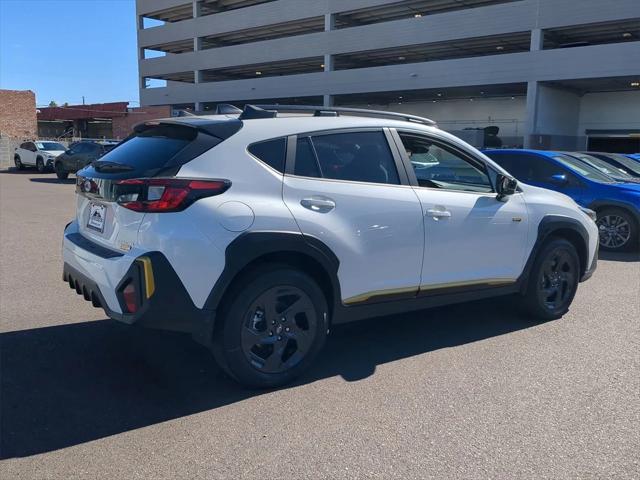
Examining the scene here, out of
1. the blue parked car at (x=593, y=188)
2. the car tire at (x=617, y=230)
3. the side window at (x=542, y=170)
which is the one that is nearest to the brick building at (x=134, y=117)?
the blue parked car at (x=593, y=188)

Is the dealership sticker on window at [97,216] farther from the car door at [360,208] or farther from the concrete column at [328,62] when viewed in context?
the concrete column at [328,62]

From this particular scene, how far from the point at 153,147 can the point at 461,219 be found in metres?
2.42

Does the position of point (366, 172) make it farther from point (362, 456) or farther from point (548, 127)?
point (548, 127)

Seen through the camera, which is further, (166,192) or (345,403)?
(345,403)

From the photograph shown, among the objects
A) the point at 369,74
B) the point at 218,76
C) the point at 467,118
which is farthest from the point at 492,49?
the point at 218,76

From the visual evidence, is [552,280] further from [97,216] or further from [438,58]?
[438,58]

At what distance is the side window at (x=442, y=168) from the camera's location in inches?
182

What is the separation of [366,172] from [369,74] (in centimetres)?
3451

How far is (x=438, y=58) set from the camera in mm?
40781

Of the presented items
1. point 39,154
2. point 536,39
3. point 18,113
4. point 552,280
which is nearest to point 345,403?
point 552,280

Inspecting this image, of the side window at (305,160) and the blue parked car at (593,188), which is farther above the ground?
the side window at (305,160)

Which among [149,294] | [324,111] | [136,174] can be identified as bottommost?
[149,294]

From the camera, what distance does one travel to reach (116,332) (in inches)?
193

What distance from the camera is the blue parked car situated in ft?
30.2
